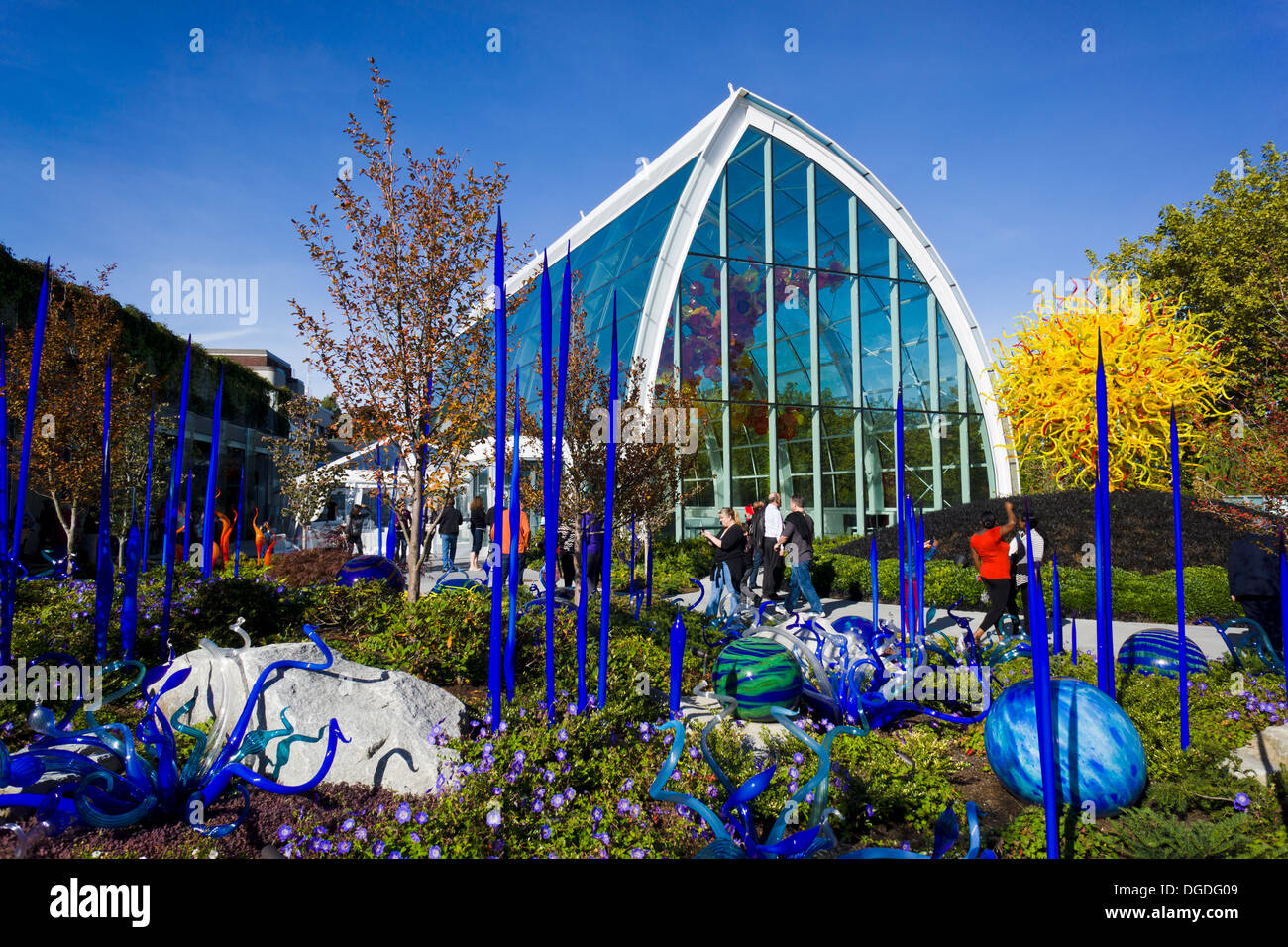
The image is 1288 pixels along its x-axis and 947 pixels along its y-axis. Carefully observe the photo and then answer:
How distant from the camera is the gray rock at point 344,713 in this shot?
9.82 feet

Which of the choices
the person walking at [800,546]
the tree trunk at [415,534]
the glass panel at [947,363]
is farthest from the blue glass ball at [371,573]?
the glass panel at [947,363]

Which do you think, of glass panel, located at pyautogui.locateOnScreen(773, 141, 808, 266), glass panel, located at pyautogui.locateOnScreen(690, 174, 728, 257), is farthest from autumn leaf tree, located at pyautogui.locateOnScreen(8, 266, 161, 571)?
glass panel, located at pyautogui.locateOnScreen(773, 141, 808, 266)

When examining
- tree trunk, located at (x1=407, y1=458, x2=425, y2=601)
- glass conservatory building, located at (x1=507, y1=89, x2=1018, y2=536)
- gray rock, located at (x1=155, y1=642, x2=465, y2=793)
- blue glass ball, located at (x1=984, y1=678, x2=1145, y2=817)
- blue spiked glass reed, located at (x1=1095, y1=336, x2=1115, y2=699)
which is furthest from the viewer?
glass conservatory building, located at (x1=507, y1=89, x2=1018, y2=536)

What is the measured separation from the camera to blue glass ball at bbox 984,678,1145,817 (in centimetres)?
288

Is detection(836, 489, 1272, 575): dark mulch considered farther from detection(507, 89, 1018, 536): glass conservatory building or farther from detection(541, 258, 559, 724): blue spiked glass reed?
detection(541, 258, 559, 724): blue spiked glass reed

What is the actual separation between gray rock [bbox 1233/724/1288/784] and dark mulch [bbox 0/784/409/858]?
3.97 metres

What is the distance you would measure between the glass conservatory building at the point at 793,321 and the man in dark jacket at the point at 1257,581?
10.3 m

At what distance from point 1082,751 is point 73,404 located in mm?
10830

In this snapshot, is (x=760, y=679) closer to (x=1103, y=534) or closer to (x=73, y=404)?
(x=1103, y=534)

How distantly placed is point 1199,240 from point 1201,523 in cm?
1421

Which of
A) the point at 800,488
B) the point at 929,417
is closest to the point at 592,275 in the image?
the point at 800,488

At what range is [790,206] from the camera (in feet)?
54.6

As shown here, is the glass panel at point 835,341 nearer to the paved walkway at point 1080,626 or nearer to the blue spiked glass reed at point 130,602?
the paved walkway at point 1080,626
